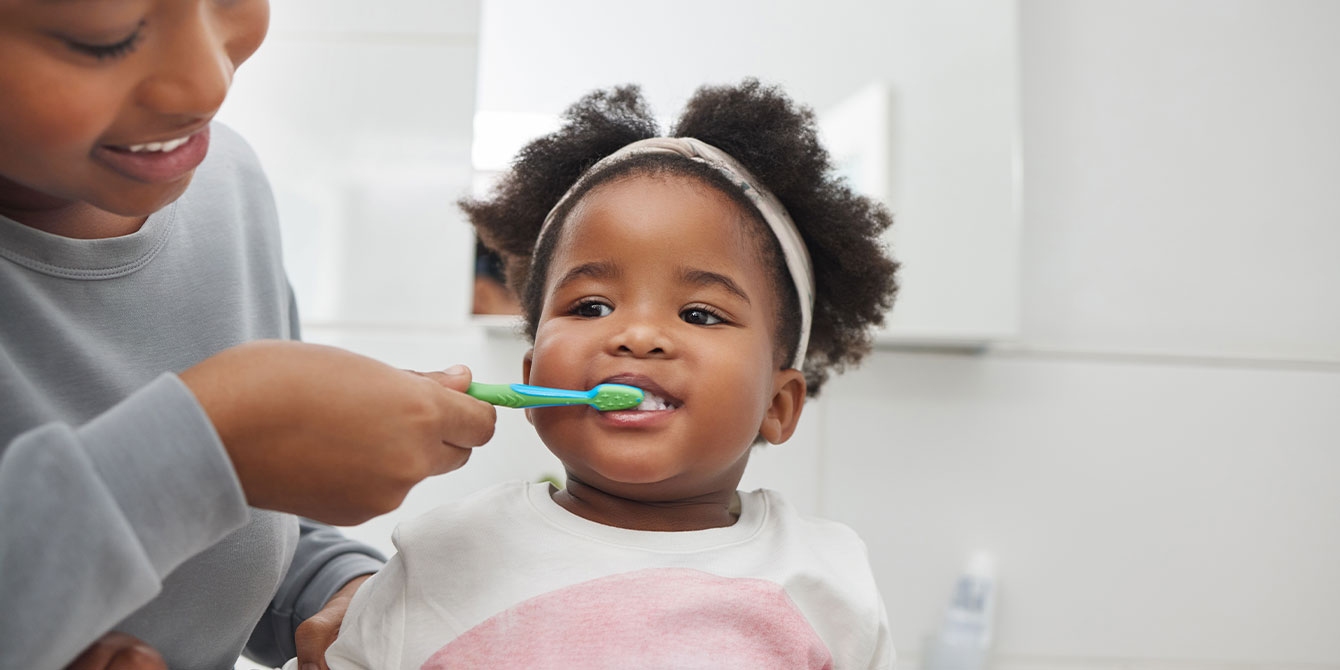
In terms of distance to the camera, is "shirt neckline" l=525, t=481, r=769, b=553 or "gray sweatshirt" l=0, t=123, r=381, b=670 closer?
"gray sweatshirt" l=0, t=123, r=381, b=670

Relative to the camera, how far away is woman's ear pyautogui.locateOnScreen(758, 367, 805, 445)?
82 cm

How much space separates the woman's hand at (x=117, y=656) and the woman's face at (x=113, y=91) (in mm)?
211

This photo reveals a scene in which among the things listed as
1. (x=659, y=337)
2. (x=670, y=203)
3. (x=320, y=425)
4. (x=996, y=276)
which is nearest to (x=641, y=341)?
(x=659, y=337)

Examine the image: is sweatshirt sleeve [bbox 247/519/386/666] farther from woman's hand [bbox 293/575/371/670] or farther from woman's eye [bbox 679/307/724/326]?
woman's eye [bbox 679/307/724/326]

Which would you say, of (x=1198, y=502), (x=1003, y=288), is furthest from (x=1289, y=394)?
(x=1003, y=288)

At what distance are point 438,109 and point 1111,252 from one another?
39.1 inches

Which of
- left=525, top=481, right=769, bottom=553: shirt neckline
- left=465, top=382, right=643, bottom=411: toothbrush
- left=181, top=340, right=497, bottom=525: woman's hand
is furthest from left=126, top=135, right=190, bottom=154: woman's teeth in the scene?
left=525, top=481, right=769, bottom=553: shirt neckline

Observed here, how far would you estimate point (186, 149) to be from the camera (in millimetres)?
502

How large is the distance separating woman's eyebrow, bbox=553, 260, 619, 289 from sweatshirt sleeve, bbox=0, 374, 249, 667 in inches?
14.2

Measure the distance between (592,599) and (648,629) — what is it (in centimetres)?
4

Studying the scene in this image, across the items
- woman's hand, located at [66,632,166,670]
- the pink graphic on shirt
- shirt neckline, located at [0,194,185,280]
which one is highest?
shirt neckline, located at [0,194,185,280]

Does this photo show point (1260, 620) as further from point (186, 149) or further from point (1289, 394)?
point (186, 149)

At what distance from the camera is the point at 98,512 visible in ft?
1.24

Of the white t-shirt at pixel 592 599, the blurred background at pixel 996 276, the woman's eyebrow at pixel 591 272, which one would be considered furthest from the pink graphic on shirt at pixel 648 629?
the blurred background at pixel 996 276
